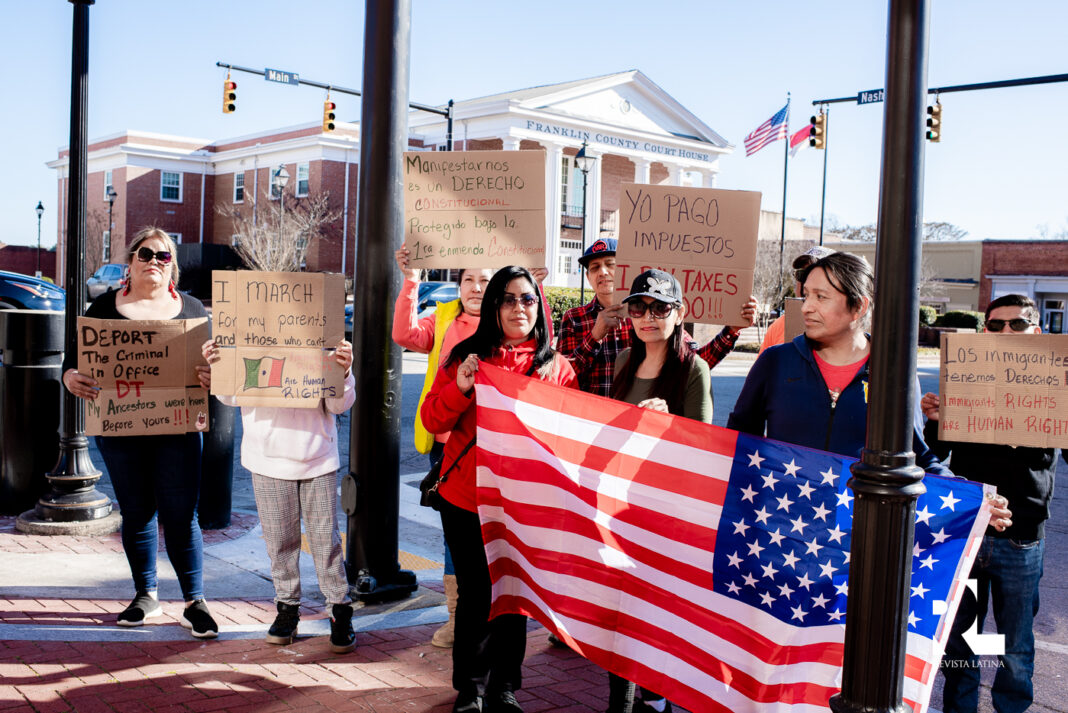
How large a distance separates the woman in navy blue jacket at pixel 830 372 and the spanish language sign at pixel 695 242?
1.06 metres

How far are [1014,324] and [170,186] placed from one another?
185ft

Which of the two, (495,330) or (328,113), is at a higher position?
(328,113)

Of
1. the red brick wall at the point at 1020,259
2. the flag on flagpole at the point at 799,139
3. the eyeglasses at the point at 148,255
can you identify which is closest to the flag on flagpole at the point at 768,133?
the flag on flagpole at the point at 799,139

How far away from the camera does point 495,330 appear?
4.14m

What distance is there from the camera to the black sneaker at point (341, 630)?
15.2 ft

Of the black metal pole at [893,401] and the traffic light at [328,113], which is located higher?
the traffic light at [328,113]

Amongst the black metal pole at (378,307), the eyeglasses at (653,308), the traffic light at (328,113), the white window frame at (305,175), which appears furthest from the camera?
the white window frame at (305,175)

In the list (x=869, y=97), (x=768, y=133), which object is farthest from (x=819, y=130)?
(x=768, y=133)

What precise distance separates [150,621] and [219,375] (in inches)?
56.4

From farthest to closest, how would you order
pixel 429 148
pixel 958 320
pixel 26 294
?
pixel 429 148 → pixel 958 320 → pixel 26 294

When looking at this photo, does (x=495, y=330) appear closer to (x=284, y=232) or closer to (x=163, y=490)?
(x=163, y=490)

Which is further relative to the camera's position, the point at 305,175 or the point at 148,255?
the point at 305,175

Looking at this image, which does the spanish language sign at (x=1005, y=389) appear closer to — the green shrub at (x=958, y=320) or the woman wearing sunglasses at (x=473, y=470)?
the woman wearing sunglasses at (x=473, y=470)

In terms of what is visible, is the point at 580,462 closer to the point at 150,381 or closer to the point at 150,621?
the point at 150,381
